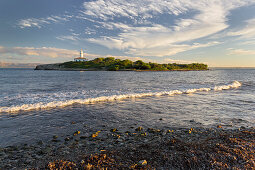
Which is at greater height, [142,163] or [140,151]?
[142,163]

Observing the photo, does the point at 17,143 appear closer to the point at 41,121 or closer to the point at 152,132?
the point at 41,121

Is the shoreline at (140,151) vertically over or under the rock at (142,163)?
under

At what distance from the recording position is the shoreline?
4566mm

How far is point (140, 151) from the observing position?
5.40 meters

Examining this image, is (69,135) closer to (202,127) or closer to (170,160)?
(170,160)

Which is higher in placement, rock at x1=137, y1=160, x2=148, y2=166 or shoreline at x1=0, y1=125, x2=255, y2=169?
rock at x1=137, y1=160, x2=148, y2=166

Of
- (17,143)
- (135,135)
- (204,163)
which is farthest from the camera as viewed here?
(135,135)

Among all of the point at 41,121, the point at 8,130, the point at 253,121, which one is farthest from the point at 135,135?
the point at 253,121

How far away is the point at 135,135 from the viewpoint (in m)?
Result: 7.07

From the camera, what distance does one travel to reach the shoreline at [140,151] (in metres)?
4.57

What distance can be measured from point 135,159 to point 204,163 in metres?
2.29

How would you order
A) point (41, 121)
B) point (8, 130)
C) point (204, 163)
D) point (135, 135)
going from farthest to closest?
point (41, 121)
point (8, 130)
point (135, 135)
point (204, 163)

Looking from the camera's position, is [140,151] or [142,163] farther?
[140,151]

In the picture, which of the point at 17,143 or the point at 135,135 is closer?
the point at 17,143
